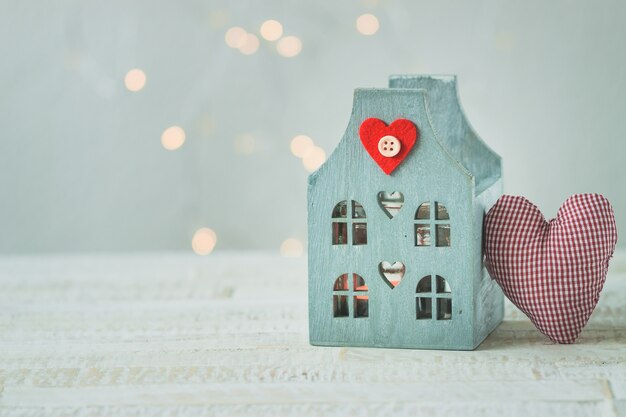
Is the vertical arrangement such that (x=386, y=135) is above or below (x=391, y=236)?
above

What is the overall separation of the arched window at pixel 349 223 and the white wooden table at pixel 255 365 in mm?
156

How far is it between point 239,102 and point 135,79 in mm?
257

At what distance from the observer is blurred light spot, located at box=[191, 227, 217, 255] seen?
2352 millimetres

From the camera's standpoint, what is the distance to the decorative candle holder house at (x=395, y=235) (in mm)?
1302

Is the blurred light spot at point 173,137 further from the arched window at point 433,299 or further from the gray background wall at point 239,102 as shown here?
the arched window at point 433,299

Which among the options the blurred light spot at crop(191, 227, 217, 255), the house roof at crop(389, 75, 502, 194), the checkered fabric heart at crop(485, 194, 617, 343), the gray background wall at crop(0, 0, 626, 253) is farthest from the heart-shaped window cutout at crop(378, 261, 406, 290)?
the blurred light spot at crop(191, 227, 217, 255)

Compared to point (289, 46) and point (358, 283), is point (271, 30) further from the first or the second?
point (358, 283)

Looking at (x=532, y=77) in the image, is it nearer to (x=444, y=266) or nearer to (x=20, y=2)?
(x=444, y=266)

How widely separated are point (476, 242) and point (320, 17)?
3.42 feet

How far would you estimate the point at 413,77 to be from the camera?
1.56m

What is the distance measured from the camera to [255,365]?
1.31 meters

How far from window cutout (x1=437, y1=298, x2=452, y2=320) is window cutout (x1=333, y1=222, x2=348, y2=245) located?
0.16 meters

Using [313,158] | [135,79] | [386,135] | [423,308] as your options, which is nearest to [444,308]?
[423,308]

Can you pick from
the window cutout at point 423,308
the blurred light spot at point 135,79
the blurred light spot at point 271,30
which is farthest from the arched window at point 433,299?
the blurred light spot at point 135,79
